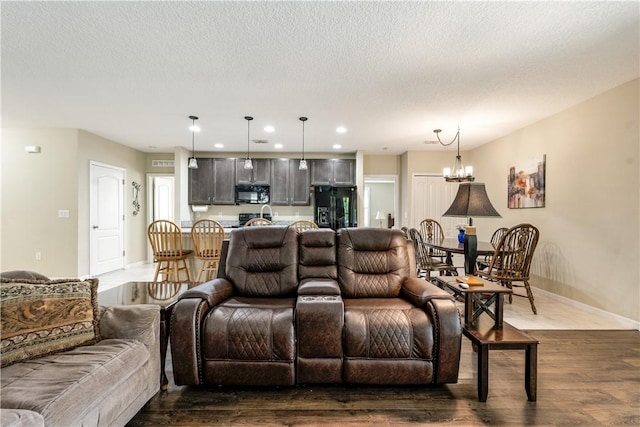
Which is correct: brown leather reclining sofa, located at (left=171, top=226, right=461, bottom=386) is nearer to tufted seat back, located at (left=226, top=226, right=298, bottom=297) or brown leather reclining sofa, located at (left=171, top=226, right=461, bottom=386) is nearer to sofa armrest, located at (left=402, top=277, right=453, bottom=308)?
sofa armrest, located at (left=402, top=277, right=453, bottom=308)

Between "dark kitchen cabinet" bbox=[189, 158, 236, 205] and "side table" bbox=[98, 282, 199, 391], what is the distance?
4037mm

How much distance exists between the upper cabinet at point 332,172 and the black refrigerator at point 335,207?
0.29m

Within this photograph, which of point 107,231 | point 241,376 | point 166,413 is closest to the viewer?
point 166,413

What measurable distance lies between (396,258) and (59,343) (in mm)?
2186

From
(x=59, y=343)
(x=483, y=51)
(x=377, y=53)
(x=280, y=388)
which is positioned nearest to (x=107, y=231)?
(x=59, y=343)

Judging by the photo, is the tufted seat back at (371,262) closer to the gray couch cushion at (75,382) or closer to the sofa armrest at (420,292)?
the sofa armrest at (420,292)

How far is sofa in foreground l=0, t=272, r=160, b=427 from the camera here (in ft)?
3.64

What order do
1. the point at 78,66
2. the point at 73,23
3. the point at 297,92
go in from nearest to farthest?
the point at 73,23 < the point at 78,66 < the point at 297,92

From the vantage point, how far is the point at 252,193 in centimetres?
646

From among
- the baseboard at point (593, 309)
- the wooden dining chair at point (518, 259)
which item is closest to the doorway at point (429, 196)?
the baseboard at point (593, 309)

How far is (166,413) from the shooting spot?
167cm

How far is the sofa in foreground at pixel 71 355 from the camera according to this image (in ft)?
3.64

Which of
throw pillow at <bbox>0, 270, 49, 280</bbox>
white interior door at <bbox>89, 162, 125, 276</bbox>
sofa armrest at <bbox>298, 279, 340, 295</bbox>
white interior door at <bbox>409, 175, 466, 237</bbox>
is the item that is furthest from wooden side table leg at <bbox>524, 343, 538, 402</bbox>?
white interior door at <bbox>89, 162, 125, 276</bbox>

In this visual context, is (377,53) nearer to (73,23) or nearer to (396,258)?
(396,258)
